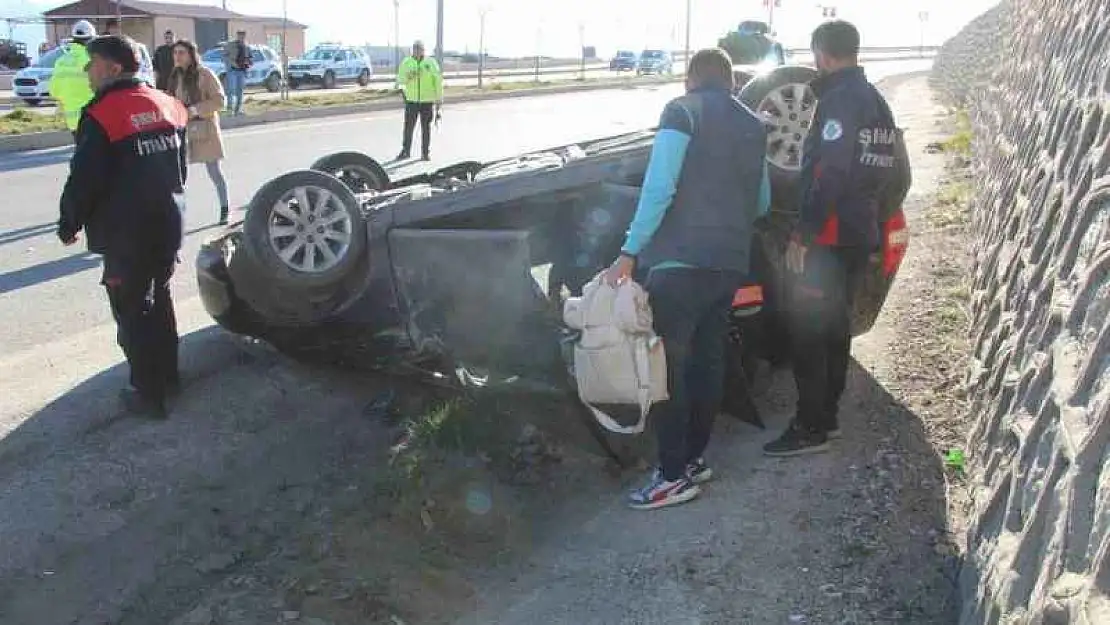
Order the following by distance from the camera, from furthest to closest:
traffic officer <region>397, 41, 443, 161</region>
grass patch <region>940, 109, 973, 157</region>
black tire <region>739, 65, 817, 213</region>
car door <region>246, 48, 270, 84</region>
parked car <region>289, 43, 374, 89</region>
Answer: parked car <region>289, 43, 374, 89</region> < car door <region>246, 48, 270, 84</region> < traffic officer <region>397, 41, 443, 161</region> < grass patch <region>940, 109, 973, 157</region> < black tire <region>739, 65, 817, 213</region>

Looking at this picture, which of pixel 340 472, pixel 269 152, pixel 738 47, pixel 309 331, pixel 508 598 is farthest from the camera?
pixel 269 152

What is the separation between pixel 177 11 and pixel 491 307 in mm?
45986

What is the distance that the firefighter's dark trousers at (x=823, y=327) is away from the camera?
474cm

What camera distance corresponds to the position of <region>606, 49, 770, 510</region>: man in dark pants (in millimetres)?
4328

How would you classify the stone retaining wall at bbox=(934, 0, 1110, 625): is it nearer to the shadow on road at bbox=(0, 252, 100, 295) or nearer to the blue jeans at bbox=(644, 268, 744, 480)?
the blue jeans at bbox=(644, 268, 744, 480)

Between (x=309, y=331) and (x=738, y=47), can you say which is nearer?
(x=309, y=331)

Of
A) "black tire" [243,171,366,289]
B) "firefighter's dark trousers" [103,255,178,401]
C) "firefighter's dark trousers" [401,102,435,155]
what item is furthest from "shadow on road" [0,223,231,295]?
"firefighter's dark trousers" [401,102,435,155]

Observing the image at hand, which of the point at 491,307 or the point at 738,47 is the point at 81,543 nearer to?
the point at 491,307

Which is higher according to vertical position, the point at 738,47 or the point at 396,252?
the point at 738,47

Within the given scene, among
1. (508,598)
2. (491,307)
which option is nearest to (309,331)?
(491,307)

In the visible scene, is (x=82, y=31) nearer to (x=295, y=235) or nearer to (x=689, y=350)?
(x=295, y=235)

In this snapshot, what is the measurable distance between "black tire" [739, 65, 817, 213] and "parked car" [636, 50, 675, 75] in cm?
4974

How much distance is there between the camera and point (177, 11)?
1834 inches

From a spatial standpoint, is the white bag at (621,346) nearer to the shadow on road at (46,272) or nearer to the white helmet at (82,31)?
the shadow on road at (46,272)
